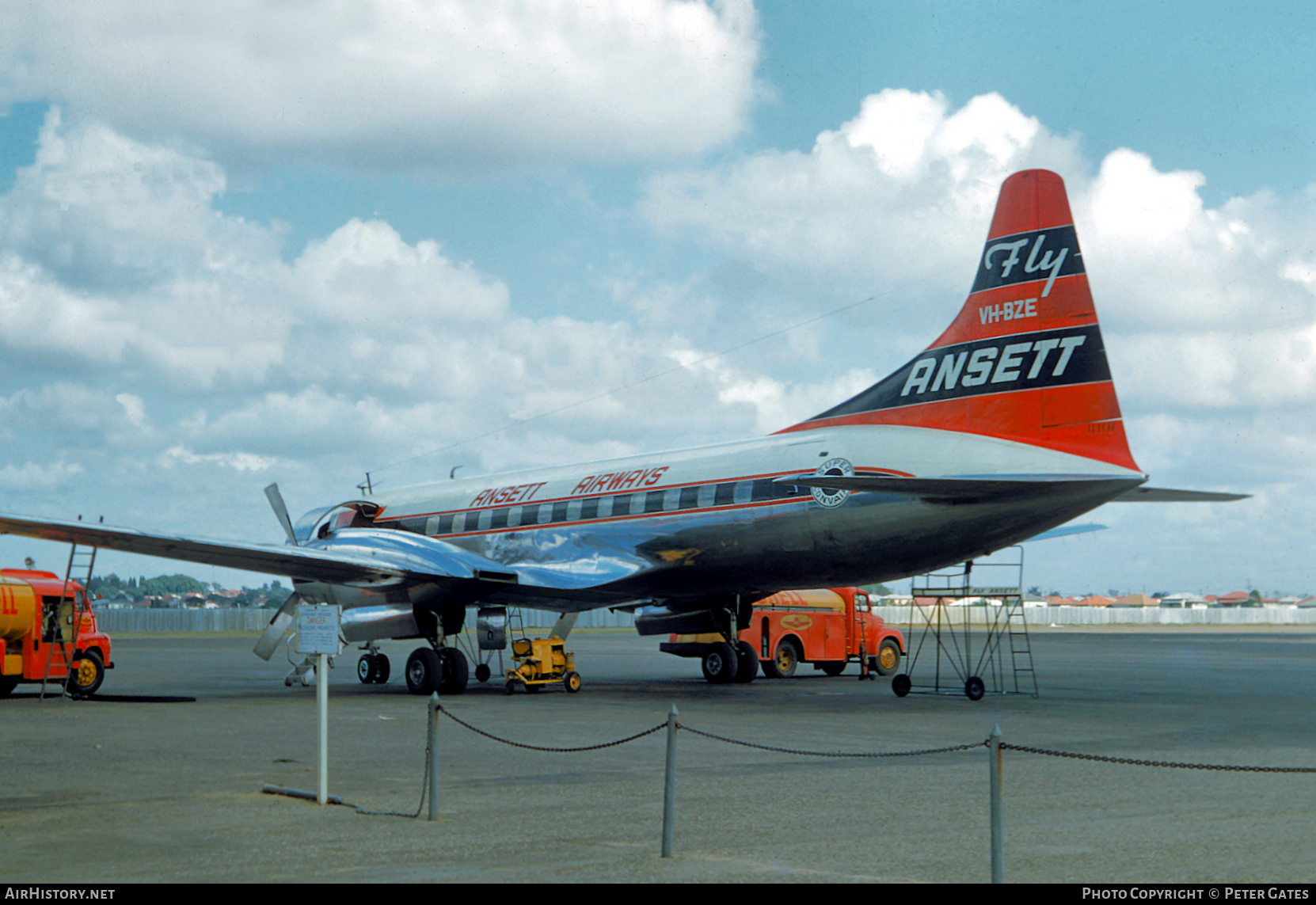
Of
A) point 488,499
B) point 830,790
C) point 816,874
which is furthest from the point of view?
point 488,499

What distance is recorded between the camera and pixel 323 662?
1145cm

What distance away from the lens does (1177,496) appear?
65.2 ft

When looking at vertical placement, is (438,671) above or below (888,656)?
below

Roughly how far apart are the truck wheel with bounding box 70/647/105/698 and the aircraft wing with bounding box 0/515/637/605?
261cm

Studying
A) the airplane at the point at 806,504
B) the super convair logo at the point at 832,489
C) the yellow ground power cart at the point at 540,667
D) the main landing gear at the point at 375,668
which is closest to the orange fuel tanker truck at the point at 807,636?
the airplane at the point at 806,504

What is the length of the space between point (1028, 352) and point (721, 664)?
1098 cm

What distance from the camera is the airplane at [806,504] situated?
18.1 meters

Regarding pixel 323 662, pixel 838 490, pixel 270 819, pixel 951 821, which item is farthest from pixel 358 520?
pixel 951 821

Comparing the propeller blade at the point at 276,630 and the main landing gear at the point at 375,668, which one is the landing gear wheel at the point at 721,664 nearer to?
the main landing gear at the point at 375,668

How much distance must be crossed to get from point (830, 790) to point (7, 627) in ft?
56.1

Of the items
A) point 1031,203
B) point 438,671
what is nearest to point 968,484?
point 1031,203

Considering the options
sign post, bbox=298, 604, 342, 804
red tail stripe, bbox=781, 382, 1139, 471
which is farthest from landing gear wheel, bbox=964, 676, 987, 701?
sign post, bbox=298, 604, 342, 804

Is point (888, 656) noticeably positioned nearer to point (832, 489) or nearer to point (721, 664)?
point (721, 664)

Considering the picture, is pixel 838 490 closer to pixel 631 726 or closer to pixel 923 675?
pixel 631 726
